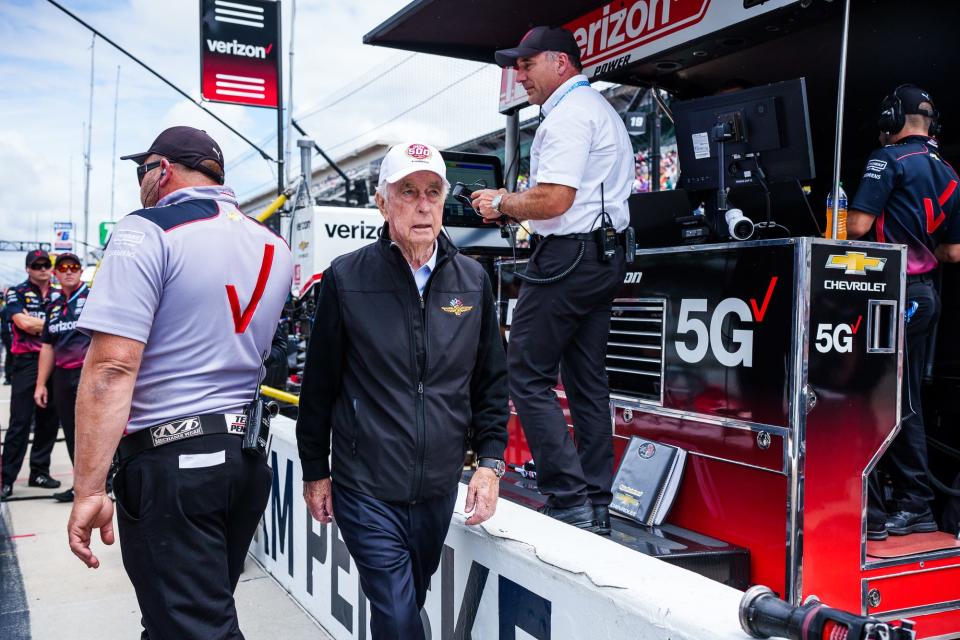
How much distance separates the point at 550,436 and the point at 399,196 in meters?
1.28

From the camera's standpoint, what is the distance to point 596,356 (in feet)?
10.8

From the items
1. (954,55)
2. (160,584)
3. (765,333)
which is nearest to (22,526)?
(160,584)

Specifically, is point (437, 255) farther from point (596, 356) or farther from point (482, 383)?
point (596, 356)

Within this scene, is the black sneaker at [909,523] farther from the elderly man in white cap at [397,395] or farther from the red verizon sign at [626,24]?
the red verizon sign at [626,24]

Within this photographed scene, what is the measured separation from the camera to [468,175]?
18.6 ft

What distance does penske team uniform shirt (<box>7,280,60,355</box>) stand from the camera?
6852mm

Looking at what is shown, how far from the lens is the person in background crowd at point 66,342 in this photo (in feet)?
19.1

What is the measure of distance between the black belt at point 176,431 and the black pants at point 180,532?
0.05 feet

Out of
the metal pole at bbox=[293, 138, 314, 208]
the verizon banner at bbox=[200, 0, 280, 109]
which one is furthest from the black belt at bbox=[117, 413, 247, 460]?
the metal pole at bbox=[293, 138, 314, 208]

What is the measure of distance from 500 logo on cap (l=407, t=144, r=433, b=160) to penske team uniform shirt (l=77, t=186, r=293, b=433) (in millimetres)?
513

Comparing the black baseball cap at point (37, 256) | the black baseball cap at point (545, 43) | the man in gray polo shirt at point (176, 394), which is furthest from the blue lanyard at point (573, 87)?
the black baseball cap at point (37, 256)

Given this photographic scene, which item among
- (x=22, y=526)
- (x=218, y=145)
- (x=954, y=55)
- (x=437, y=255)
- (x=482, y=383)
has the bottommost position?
(x=22, y=526)

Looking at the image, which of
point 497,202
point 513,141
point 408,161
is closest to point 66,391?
point 513,141

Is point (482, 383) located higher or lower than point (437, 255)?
lower
